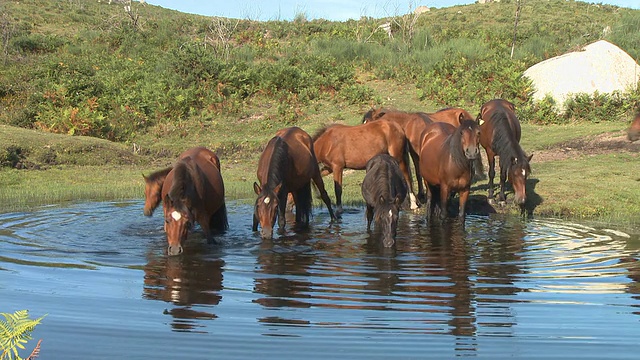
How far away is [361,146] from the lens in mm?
14766

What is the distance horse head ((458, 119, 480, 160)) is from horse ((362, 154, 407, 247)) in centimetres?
113

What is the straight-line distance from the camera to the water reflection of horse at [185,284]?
6.67 meters

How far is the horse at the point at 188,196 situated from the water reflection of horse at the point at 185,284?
0.96ft

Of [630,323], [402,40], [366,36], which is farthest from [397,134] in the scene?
[366,36]

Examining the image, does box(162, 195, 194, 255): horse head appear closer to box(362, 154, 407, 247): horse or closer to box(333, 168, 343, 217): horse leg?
box(362, 154, 407, 247): horse

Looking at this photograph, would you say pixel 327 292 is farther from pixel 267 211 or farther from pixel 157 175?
pixel 157 175

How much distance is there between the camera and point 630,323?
249 inches

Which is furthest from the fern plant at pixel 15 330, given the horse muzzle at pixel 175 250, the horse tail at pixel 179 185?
the horse tail at pixel 179 185

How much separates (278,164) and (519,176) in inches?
173

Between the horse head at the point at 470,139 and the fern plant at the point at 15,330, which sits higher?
the horse head at the point at 470,139

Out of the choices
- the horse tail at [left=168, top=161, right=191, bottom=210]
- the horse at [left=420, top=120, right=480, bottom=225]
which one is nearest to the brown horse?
the horse at [left=420, top=120, right=480, bottom=225]

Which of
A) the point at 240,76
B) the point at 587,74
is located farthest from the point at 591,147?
the point at 240,76

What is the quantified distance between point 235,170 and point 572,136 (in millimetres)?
8969

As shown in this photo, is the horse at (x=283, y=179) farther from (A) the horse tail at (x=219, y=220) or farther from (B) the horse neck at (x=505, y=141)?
(B) the horse neck at (x=505, y=141)
